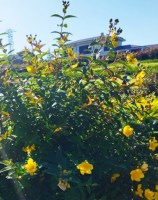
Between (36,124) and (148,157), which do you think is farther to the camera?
(148,157)

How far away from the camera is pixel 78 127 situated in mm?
2467

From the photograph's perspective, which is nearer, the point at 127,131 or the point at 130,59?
the point at 127,131

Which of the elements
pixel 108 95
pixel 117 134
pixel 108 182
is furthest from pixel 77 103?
pixel 108 182

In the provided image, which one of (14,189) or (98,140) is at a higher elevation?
(98,140)

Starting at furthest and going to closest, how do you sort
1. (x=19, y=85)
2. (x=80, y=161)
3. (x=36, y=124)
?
(x=19, y=85), (x=36, y=124), (x=80, y=161)

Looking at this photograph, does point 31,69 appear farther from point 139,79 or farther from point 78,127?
point 139,79

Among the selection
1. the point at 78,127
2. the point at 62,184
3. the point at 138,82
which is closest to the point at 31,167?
the point at 62,184

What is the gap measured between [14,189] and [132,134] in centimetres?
87

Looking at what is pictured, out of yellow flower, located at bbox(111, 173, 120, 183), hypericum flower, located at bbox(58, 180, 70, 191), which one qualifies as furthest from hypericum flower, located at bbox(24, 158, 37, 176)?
yellow flower, located at bbox(111, 173, 120, 183)

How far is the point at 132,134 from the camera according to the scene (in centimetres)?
254

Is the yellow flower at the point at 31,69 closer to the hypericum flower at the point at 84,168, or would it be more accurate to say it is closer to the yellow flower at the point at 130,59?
the yellow flower at the point at 130,59

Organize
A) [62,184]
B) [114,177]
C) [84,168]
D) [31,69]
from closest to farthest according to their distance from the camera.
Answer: [62,184], [84,168], [114,177], [31,69]

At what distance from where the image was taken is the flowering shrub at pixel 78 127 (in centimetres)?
233

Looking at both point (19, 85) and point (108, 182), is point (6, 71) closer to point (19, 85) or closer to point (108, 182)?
point (19, 85)
